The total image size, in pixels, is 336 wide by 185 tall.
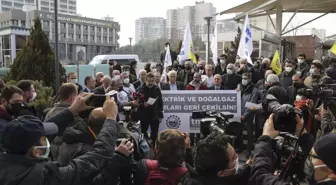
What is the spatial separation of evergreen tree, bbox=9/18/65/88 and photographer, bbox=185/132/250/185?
29.1 feet

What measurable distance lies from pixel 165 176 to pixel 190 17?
90902mm

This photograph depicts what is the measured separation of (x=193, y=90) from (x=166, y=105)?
72 centimetres

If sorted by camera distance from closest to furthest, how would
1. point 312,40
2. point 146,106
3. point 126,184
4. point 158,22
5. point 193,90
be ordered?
point 126,184
point 146,106
point 193,90
point 312,40
point 158,22

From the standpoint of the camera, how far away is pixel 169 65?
41.5 ft

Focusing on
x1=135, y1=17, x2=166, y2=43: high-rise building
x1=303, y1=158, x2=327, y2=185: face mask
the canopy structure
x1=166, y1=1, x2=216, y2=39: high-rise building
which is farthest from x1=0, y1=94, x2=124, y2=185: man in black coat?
x1=135, y1=17, x2=166, y2=43: high-rise building

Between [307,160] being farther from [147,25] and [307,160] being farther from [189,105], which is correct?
[147,25]

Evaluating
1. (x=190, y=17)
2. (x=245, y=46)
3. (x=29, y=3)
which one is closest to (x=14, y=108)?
(x=245, y=46)

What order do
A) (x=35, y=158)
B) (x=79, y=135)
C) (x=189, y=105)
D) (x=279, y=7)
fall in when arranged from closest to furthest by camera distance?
(x=35, y=158) < (x=79, y=135) < (x=189, y=105) < (x=279, y=7)

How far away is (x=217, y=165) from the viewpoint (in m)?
2.42

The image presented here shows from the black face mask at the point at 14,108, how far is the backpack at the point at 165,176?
2.12m

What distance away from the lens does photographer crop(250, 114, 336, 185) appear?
6.94 feet

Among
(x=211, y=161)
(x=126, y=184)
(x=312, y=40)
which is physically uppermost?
(x=312, y=40)

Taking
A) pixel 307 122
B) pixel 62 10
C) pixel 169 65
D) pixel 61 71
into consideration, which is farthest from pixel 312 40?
pixel 62 10

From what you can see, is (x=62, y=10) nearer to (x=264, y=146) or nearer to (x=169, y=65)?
(x=169, y=65)
